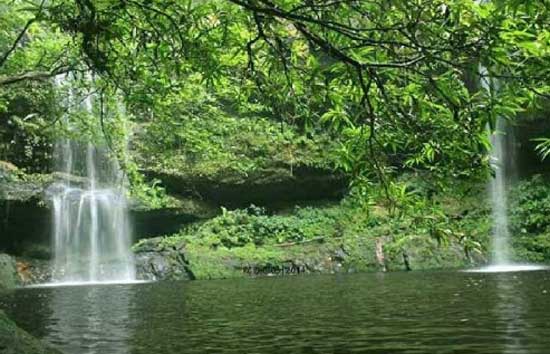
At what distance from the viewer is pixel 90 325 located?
27.6 ft

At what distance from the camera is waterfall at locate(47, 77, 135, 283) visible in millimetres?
23672

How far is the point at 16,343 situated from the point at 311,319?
4.08m

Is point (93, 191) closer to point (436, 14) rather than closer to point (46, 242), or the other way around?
point (46, 242)

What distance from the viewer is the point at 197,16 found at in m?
3.93

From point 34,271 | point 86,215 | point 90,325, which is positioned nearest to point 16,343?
point 90,325

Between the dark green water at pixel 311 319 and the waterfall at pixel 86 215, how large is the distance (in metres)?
10.4

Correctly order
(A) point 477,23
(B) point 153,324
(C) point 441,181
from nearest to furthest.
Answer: (A) point 477,23
(C) point 441,181
(B) point 153,324

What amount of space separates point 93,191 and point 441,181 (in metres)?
22.8

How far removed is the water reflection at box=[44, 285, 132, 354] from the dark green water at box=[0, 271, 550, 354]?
0.01m

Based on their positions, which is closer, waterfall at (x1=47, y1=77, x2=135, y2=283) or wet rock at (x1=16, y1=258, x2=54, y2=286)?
wet rock at (x1=16, y1=258, x2=54, y2=286)

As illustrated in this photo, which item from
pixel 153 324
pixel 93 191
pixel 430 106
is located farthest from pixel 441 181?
pixel 93 191

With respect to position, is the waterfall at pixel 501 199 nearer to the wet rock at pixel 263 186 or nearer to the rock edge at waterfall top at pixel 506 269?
the rock edge at waterfall top at pixel 506 269

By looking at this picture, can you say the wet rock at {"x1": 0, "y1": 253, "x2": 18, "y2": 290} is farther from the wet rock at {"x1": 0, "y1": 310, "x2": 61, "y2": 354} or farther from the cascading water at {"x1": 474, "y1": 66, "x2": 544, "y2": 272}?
the cascading water at {"x1": 474, "y1": 66, "x2": 544, "y2": 272}

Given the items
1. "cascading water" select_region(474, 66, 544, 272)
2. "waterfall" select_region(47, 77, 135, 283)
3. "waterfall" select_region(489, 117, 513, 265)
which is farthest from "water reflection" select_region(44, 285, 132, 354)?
"waterfall" select_region(489, 117, 513, 265)
